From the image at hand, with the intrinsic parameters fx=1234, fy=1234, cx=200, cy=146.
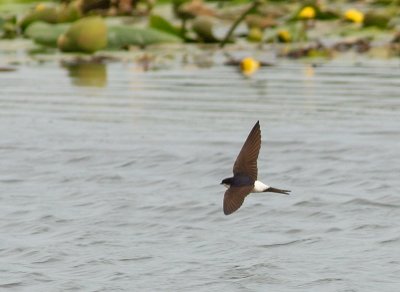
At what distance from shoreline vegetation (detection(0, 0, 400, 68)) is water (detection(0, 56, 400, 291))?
1.00 m

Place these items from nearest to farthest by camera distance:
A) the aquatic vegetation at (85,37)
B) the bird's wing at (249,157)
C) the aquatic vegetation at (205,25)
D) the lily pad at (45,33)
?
the bird's wing at (249,157) < the aquatic vegetation at (85,37) < the aquatic vegetation at (205,25) < the lily pad at (45,33)

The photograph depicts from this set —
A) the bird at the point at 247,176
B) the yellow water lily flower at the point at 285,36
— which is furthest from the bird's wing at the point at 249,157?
the yellow water lily flower at the point at 285,36

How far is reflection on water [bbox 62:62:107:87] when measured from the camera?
13266mm

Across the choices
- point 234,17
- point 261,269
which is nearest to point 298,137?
point 261,269

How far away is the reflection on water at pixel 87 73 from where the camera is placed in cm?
1327

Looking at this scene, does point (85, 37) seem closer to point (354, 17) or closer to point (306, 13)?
point (306, 13)

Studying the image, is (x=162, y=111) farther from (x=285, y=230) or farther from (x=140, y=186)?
(x=285, y=230)

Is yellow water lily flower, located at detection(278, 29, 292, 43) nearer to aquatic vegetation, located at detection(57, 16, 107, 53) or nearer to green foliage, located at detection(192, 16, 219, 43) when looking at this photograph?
green foliage, located at detection(192, 16, 219, 43)

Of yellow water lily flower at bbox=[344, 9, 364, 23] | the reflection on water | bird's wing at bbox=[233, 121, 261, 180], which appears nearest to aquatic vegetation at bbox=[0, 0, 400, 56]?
yellow water lily flower at bbox=[344, 9, 364, 23]

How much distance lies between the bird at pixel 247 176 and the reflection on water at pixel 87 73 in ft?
19.9

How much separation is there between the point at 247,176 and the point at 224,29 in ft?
33.6

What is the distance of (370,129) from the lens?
10.3m

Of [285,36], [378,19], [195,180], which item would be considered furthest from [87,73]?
[195,180]

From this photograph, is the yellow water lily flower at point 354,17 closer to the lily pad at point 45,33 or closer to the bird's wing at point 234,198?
the lily pad at point 45,33
